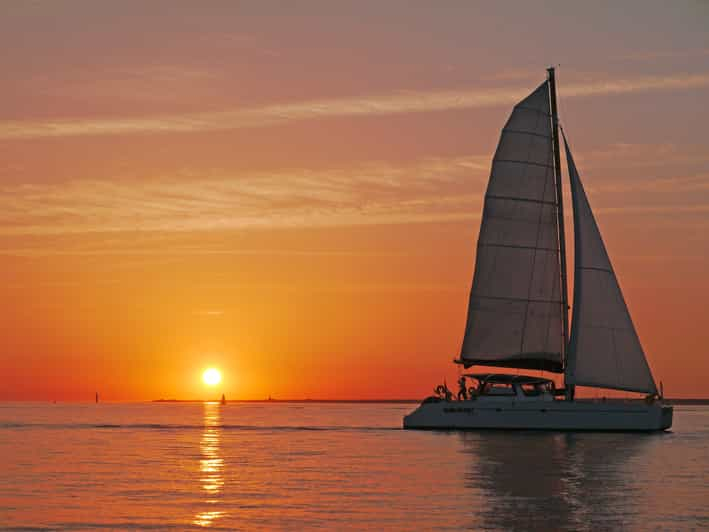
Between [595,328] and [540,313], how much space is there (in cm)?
449

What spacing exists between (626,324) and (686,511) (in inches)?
1512

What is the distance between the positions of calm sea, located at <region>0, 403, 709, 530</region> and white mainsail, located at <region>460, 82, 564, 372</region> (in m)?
6.48

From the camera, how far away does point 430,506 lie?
4075cm

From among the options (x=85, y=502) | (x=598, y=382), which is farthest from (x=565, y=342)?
(x=85, y=502)

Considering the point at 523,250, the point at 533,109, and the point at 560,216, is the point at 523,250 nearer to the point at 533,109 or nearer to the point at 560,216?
the point at 560,216

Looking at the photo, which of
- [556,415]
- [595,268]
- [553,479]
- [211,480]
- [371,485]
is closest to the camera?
[371,485]

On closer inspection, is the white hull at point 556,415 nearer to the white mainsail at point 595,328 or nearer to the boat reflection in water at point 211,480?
the white mainsail at point 595,328

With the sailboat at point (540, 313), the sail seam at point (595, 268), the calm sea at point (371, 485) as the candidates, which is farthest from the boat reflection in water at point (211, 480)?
the sail seam at point (595, 268)

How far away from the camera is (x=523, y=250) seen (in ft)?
258

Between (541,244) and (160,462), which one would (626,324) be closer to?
(541,244)

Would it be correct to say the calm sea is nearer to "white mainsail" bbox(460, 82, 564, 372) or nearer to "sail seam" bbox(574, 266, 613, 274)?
"white mainsail" bbox(460, 82, 564, 372)

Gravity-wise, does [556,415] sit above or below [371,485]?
above

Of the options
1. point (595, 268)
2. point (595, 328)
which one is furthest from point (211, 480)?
point (595, 268)

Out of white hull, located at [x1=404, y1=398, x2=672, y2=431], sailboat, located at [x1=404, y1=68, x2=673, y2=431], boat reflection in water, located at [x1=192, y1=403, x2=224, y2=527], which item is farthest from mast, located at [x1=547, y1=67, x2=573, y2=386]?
boat reflection in water, located at [x1=192, y1=403, x2=224, y2=527]
